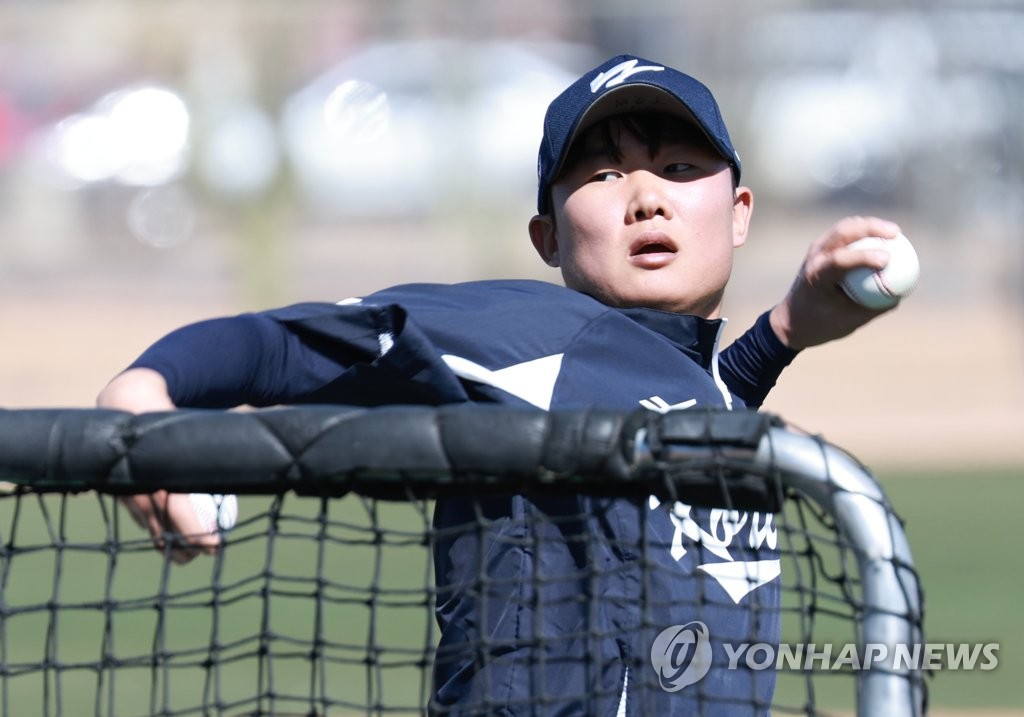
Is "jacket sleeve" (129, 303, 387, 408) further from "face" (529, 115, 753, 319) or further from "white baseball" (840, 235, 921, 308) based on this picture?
"white baseball" (840, 235, 921, 308)

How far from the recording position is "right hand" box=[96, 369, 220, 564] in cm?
164

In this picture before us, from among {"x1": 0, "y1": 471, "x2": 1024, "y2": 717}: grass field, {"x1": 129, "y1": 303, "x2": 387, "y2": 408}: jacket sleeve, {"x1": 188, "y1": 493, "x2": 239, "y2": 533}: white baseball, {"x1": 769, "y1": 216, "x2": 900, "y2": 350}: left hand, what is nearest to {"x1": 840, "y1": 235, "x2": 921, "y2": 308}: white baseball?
{"x1": 769, "y1": 216, "x2": 900, "y2": 350}: left hand

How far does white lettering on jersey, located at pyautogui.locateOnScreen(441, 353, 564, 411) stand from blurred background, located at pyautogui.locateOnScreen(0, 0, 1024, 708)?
14.3 metres

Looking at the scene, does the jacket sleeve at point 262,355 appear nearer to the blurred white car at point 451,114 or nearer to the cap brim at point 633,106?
the cap brim at point 633,106

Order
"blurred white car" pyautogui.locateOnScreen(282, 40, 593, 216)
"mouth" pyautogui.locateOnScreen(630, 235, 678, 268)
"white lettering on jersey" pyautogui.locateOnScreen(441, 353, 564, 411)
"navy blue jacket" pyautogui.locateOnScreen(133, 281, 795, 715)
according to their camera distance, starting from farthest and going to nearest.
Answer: "blurred white car" pyautogui.locateOnScreen(282, 40, 593, 216)
"mouth" pyautogui.locateOnScreen(630, 235, 678, 268)
"white lettering on jersey" pyautogui.locateOnScreen(441, 353, 564, 411)
"navy blue jacket" pyautogui.locateOnScreen(133, 281, 795, 715)

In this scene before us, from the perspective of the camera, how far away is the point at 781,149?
20.8m

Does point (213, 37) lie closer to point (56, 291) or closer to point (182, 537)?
point (56, 291)

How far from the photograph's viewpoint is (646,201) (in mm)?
2320

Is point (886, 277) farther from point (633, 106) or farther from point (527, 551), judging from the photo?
point (527, 551)

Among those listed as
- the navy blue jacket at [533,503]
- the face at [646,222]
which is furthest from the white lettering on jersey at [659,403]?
the face at [646,222]

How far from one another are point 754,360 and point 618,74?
588 millimetres

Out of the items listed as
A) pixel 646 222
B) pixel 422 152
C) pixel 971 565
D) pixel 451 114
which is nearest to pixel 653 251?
pixel 646 222

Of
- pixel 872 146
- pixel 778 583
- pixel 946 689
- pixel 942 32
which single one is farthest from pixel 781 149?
pixel 778 583

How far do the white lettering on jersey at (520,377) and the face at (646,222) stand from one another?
0.36 meters
